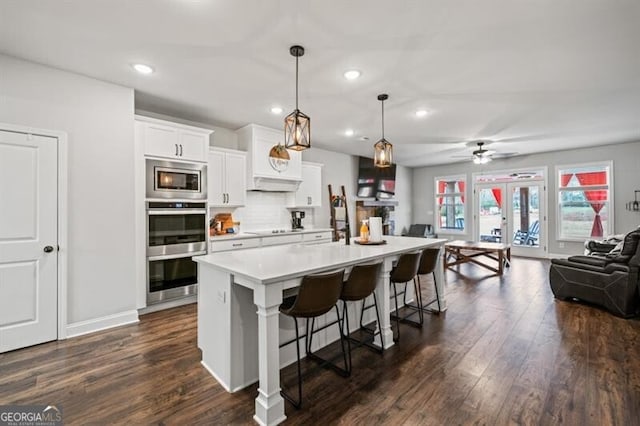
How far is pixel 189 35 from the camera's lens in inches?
91.8

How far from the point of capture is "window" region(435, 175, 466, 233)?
856cm

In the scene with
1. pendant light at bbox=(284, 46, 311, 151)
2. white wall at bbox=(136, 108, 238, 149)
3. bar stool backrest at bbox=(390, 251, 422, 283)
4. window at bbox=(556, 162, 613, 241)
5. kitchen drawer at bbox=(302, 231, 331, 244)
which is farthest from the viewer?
window at bbox=(556, 162, 613, 241)

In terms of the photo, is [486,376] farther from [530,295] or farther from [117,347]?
[117,347]

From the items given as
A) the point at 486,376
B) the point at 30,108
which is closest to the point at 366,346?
the point at 486,376

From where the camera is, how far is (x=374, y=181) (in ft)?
24.5

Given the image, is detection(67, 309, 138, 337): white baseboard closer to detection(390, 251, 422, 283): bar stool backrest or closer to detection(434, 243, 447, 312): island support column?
detection(390, 251, 422, 283): bar stool backrest

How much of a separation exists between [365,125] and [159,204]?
3.25 m

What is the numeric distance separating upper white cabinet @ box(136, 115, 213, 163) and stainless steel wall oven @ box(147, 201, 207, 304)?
0.62 m

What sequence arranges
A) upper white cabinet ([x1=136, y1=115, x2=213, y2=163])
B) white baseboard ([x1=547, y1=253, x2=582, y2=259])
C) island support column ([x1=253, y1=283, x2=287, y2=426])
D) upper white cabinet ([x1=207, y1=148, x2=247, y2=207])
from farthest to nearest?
white baseboard ([x1=547, y1=253, x2=582, y2=259])
upper white cabinet ([x1=207, y1=148, x2=247, y2=207])
upper white cabinet ([x1=136, y1=115, x2=213, y2=163])
island support column ([x1=253, y1=283, x2=287, y2=426])

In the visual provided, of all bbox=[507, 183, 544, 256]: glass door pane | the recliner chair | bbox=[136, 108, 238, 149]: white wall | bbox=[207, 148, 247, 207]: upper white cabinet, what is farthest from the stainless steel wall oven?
bbox=[507, 183, 544, 256]: glass door pane

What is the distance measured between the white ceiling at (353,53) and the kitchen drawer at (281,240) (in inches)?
72.9

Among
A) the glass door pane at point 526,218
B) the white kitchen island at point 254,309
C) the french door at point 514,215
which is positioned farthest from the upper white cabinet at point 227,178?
the glass door pane at point 526,218

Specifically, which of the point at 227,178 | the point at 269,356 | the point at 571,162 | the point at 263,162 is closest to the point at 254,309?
the point at 269,356

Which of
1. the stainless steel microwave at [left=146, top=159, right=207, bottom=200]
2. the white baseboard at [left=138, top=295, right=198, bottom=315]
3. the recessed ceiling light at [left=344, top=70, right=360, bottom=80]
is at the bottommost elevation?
the white baseboard at [left=138, top=295, right=198, bottom=315]
